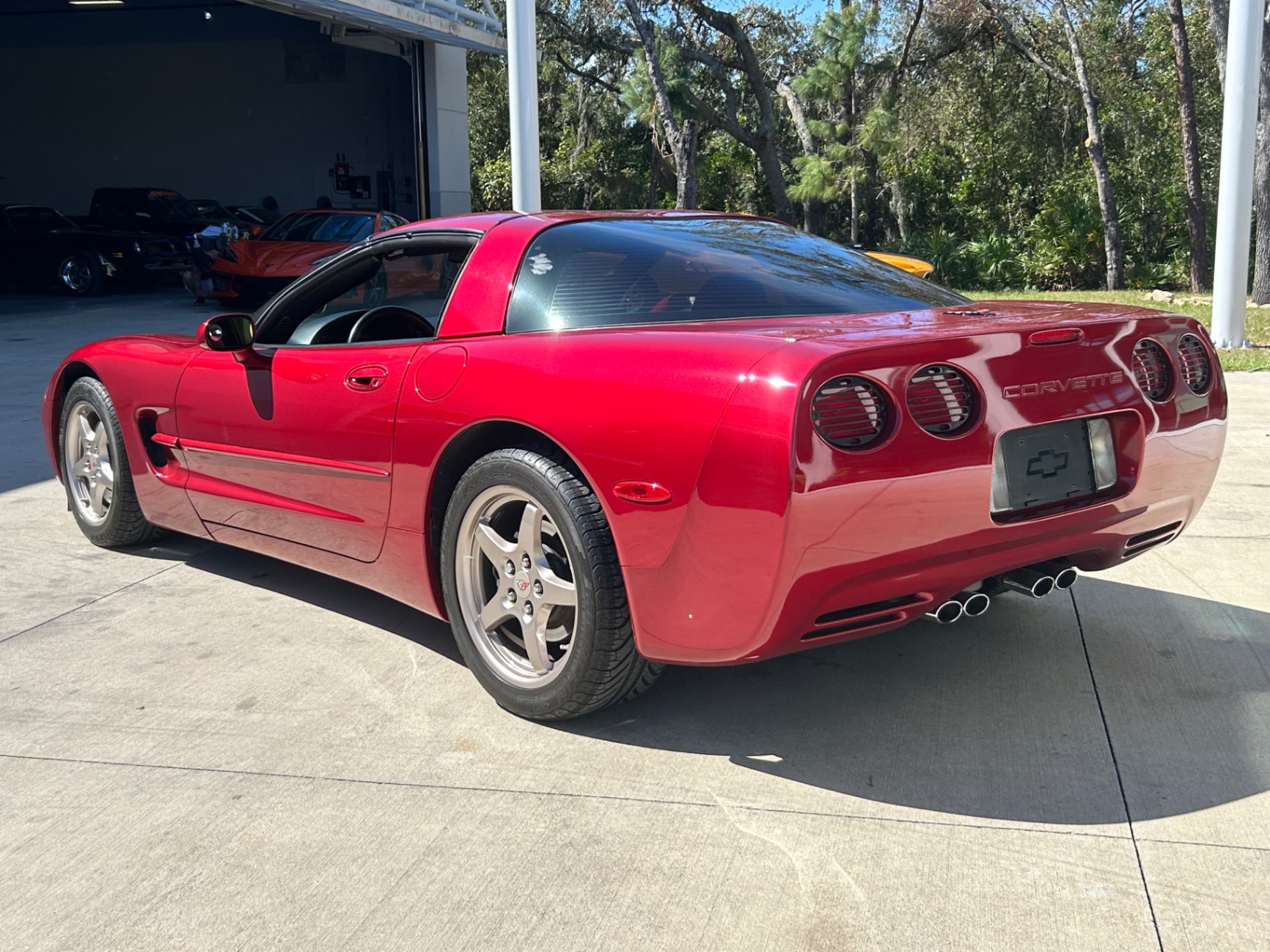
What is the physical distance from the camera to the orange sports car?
16.2m

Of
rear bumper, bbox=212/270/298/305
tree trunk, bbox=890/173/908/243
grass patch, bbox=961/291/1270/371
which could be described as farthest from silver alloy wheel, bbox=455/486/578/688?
tree trunk, bbox=890/173/908/243

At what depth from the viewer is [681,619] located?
289 cm

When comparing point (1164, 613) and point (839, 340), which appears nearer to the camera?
point (839, 340)

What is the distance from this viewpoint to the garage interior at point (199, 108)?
1029 inches

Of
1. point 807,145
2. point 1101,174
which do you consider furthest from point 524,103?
point 807,145

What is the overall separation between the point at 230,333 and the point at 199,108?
2759 centimetres

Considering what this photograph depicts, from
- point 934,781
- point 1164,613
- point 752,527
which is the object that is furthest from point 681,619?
point 1164,613

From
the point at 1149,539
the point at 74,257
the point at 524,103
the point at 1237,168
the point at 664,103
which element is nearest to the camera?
the point at 1149,539

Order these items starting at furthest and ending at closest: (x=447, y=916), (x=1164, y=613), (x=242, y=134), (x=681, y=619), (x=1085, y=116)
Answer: (x=242, y=134) → (x=1085, y=116) → (x=1164, y=613) → (x=681, y=619) → (x=447, y=916)

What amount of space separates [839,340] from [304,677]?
1.94 meters

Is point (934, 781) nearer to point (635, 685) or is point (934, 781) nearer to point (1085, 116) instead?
point (635, 685)

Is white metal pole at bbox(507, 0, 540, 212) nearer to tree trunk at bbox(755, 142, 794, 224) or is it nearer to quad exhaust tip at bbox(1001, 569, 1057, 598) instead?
quad exhaust tip at bbox(1001, 569, 1057, 598)

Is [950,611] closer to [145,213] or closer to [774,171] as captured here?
[145,213]

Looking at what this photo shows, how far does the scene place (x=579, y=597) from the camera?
3082 mm
